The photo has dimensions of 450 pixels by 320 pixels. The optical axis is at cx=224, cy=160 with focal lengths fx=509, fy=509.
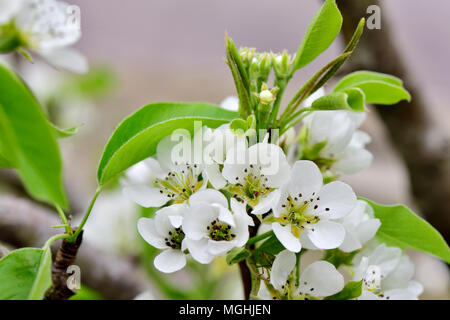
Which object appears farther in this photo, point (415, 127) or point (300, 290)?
point (415, 127)

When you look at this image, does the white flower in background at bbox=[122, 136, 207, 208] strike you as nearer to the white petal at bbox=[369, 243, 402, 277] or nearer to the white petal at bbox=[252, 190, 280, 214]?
the white petal at bbox=[252, 190, 280, 214]

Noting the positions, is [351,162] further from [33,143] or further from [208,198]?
[33,143]

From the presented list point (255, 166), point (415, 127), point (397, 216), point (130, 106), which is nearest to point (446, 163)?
point (415, 127)

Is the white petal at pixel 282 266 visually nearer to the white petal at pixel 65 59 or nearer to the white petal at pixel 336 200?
the white petal at pixel 336 200

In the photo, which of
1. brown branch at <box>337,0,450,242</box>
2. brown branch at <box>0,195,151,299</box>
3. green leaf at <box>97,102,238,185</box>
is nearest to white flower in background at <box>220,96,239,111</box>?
green leaf at <box>97,102,238,185</box>
